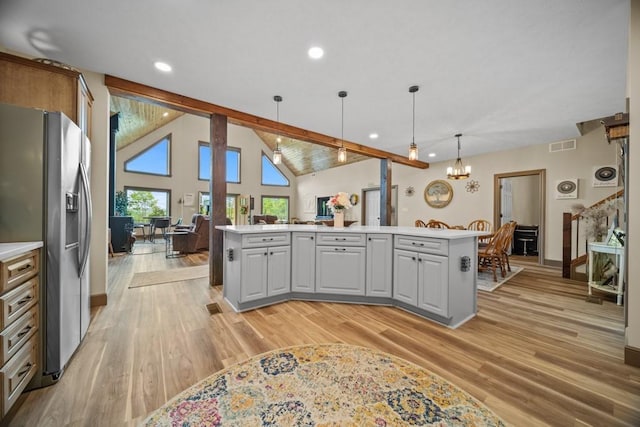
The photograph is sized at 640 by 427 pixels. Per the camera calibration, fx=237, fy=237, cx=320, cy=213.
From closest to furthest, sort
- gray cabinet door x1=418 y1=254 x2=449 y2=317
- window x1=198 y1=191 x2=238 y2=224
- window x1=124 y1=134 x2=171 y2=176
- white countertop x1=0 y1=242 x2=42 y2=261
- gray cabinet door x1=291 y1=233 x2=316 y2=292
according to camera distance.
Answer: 1. white countertop x1=0 y1=242 x2=42 y2=261
2. gray cabinet door x1=418 y1=254 x2=449 y2=317
3. gray cabinet door x1=291 y1=233 x2=316 y2=292
4. window x1=124 y1=134 x2=171 y2=176
5. window x1=198 y1=191 x2=238 y2=224

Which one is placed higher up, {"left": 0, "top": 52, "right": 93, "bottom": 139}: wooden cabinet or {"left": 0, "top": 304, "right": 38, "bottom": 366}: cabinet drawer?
{"left": 0, "top": 52, "right": 93, "bottom": 139}: wooden cabinet

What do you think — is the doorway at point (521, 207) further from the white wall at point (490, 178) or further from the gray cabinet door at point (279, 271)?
the gray cabinet door at point (279, 271)

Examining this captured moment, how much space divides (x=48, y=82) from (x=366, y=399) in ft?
10.9

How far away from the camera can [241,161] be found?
424 inches

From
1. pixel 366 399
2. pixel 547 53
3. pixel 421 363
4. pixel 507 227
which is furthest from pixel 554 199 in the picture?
pixel 366 399

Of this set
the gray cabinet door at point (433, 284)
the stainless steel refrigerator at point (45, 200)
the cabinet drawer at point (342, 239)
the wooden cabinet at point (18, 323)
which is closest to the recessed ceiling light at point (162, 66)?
the stainless steel refrigerator at point (45, 200)

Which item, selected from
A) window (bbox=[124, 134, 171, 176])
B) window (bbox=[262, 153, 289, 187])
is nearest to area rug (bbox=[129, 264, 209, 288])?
window (bbox=[124, 134, 171, 176])

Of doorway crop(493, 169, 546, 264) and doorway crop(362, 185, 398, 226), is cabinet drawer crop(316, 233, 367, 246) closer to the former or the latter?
doorway crop(493, 169, 546, 264)

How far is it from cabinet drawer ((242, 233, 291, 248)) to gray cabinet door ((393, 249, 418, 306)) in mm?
1287

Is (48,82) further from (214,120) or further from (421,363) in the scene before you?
(421,363)

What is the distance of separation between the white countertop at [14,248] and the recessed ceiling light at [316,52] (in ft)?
8.30

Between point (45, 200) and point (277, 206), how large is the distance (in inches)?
408

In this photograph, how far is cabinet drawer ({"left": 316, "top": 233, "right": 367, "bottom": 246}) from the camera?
9.19 feet

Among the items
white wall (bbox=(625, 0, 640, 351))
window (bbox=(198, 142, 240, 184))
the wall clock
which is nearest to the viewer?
white wall (bbox=(625, 0, 640, 351))
